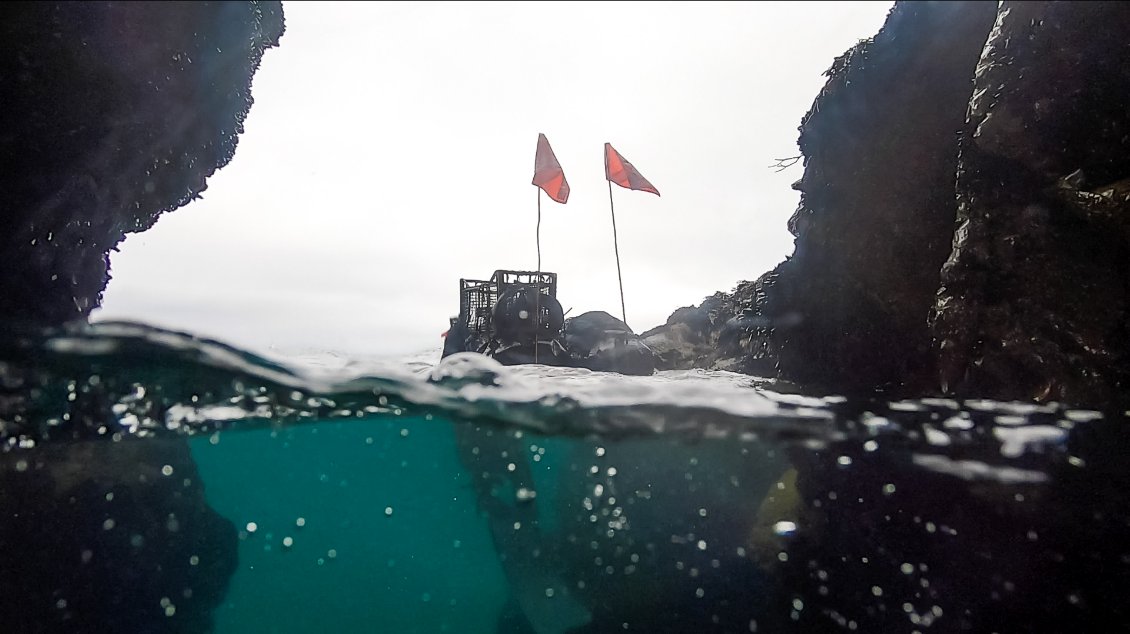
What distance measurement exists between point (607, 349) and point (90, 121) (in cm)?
Result: 1397

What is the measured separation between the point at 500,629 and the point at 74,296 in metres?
7.85

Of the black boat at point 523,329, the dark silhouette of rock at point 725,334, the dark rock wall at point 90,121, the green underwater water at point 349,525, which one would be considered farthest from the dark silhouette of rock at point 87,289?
the dark silhouette of rock at point 725,334

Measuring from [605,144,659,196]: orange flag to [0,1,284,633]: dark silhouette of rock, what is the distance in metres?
11.7

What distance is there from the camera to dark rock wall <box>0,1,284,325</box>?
213 inches

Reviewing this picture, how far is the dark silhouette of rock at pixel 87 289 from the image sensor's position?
211 inches

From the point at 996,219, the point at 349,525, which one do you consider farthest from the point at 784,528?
the point at 349,525

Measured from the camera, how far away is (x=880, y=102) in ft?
33.3

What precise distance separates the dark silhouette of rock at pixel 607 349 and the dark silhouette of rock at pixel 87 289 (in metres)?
10.2

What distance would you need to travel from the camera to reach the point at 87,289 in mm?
6539

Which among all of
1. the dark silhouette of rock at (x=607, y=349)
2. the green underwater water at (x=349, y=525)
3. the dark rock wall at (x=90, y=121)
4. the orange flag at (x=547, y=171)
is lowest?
the green underwater water at (x=349, y=525)

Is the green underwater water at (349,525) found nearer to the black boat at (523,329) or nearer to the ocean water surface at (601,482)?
the ocean water surface at (601,482)

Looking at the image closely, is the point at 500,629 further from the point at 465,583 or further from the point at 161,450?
the point at 161,450

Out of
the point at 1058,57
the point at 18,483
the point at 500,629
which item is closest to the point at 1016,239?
the point at 1058,57

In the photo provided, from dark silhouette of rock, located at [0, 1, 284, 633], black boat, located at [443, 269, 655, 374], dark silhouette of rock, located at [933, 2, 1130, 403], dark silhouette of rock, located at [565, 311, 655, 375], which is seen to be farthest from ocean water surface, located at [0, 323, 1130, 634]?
dark silhouette of rock, located at [565, 311, 655, 375]
